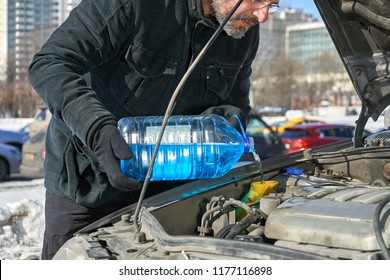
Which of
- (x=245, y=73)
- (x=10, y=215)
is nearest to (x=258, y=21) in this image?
(x=245, y=73)

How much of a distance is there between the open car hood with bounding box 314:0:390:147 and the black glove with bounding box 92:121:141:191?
4.46ft

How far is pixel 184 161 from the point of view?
296 centimetres

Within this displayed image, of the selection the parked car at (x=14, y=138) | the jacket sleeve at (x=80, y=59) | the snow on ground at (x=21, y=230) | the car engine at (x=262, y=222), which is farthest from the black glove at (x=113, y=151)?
the parked car at (x=14, y=138)

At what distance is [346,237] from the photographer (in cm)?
197

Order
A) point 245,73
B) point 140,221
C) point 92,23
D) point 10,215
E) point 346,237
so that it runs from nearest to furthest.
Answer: point 346,237 < point 140,221 < point 92,23 < point 245,73 < point 10,215

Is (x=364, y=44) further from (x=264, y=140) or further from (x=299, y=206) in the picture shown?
(x=264, y=140)

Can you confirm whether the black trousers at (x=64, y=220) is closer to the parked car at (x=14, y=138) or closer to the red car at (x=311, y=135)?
the red car at (x=311, y=135)

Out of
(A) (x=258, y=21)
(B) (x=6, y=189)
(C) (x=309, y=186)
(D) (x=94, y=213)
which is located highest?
(A) (x=258, y=21)

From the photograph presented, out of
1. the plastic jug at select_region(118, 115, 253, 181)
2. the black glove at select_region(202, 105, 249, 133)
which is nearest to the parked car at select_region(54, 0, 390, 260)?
the plastic jug at select_region(118, 115, 253, 181)

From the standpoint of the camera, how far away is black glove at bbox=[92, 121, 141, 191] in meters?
2.28

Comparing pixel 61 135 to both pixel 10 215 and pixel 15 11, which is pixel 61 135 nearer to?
pixel 10 215

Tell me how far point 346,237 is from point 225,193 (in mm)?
880

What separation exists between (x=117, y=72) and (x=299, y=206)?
1174 mm

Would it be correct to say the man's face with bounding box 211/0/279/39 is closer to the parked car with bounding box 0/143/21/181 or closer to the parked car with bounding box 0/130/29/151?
the parked car with bounding box 0/143/21/181
